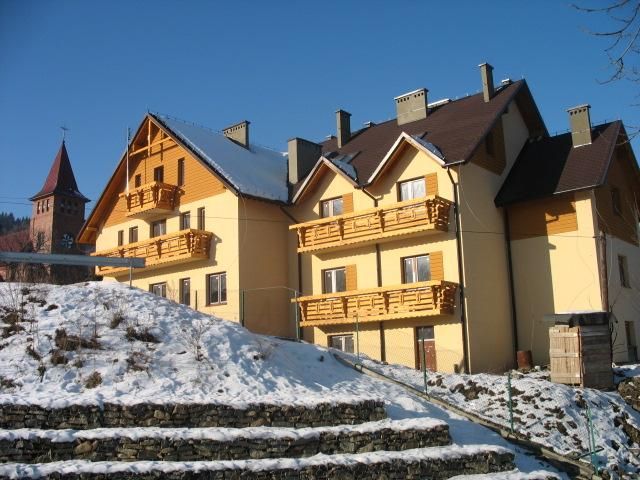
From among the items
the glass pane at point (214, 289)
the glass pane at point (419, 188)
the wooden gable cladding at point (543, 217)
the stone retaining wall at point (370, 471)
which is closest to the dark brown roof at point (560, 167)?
the wooden gable cladding at point (543, 217)

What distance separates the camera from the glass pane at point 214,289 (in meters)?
29.8

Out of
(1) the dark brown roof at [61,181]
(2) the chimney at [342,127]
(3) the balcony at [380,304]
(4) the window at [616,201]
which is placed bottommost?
(3) the balcony at [380,304]

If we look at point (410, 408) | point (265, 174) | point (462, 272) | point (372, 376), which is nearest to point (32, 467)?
point (410, 408)

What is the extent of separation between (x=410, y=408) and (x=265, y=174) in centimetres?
1781

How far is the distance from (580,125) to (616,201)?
3.55m

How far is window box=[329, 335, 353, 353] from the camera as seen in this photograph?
27562 mm

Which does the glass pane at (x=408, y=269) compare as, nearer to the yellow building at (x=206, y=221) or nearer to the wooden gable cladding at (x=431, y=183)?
the wooden gable cladding at (x=431, y=183)

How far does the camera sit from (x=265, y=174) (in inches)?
1264

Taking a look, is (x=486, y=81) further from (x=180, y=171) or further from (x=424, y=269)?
(x=180, y=171)

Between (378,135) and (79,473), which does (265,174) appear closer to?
(378,135)

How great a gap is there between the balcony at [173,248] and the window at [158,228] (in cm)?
134

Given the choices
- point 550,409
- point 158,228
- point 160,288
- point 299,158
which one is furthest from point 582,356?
point 158,228

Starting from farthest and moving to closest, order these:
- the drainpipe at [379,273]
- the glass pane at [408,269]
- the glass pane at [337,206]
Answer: the glass pane at [337,206] → the glass pane at [408,269] → the drainpipe at [379,273]

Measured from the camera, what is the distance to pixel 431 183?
26.2m
